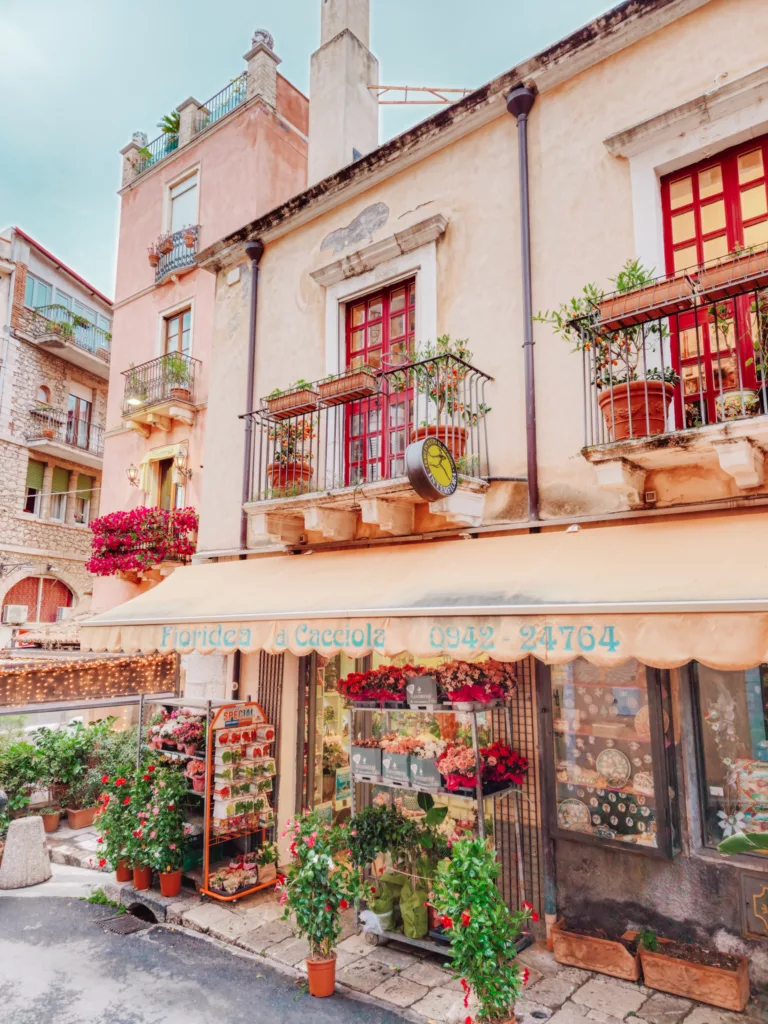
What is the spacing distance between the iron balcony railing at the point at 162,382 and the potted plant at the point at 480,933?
36.9ft

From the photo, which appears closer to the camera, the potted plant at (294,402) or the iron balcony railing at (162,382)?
the potted plant at (294,402)

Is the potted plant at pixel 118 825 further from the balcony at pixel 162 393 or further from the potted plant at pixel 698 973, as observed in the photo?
the balcony at pixel 162 393

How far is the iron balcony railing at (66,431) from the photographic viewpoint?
2139 centimetres

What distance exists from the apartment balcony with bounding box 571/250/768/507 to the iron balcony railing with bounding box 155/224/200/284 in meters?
11.7

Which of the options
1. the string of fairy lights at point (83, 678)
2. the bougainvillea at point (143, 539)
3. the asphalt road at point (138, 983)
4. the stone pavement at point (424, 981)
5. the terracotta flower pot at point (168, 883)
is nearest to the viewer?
the stone pavement at point (424, 981)

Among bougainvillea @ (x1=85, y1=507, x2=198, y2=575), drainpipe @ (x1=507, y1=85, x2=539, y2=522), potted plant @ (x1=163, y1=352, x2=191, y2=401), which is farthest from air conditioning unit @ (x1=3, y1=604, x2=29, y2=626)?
drainpipe @ (x1=507, y1=85, x2=539, y2=522)

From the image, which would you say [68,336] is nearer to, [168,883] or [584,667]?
[168,883]

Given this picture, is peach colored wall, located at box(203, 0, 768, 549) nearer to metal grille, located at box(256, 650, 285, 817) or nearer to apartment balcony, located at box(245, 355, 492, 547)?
apartment balcony, located at box(245, 355, 492, 547)

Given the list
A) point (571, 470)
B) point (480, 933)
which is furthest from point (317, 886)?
point (571, 470)

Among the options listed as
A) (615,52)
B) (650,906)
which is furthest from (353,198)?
(650,906)

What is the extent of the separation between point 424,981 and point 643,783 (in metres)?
2.42

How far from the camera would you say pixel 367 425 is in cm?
770

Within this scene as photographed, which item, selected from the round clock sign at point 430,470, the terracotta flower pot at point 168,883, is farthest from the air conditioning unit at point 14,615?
the round clock sign at point 430,470

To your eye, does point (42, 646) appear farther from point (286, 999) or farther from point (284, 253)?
point (286, 999)
